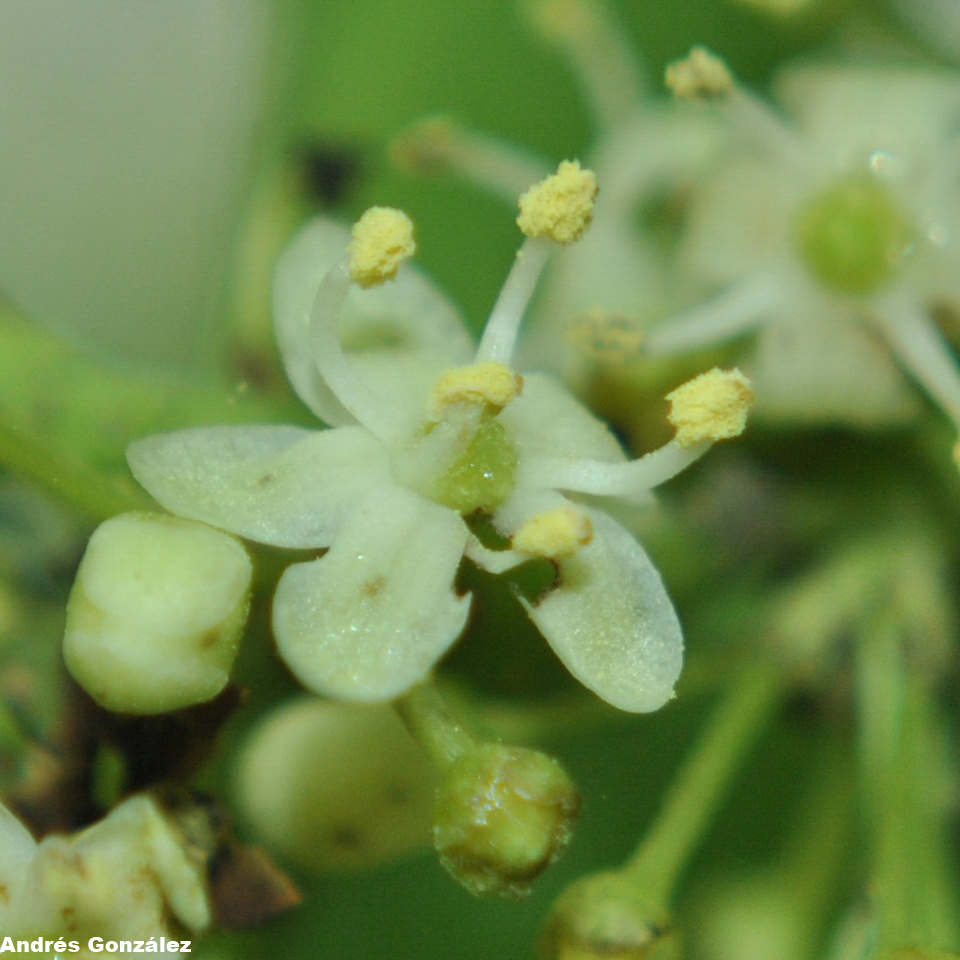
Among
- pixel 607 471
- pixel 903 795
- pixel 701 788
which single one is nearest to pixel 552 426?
pixel 607 471

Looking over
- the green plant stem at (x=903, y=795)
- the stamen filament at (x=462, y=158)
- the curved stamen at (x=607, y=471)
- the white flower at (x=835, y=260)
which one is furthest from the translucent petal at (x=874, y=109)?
the curved stamen at (x=607, y=471)

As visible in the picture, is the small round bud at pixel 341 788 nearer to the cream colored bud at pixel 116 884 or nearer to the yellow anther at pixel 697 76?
the cream colored bud at pixel 116 884

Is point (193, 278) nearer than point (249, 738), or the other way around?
point (249, 738)

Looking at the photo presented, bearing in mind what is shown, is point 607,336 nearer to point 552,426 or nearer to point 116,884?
point 552,426

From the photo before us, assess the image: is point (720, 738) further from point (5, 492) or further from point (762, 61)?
point (762, 61)

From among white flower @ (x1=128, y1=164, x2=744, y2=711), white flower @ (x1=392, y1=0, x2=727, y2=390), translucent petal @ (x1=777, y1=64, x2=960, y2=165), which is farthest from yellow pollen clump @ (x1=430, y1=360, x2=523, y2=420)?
translucent petal @ (x1=777, y1=64, x2=960, y2=165)

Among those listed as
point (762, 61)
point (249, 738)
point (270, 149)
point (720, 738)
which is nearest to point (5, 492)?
point (249, 738)
